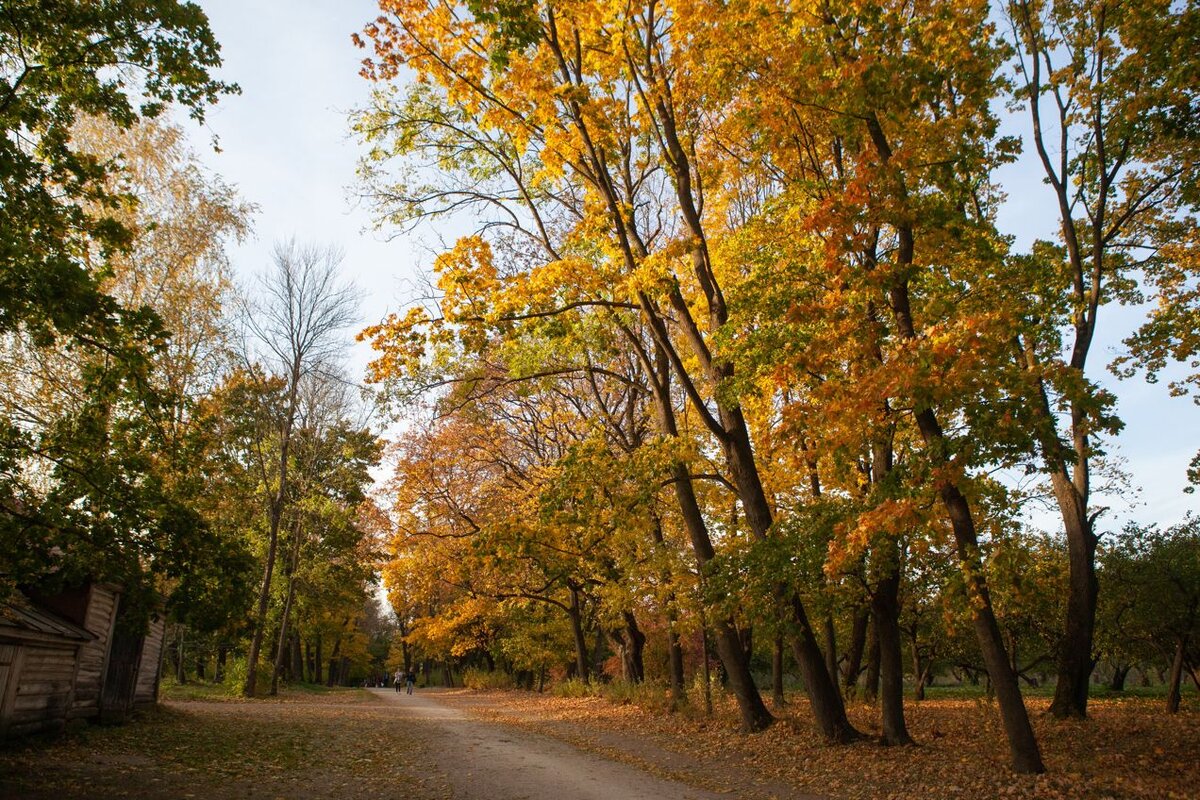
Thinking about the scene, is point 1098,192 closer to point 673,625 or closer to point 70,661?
point 673,625

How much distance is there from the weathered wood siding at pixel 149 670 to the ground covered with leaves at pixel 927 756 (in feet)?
31.5

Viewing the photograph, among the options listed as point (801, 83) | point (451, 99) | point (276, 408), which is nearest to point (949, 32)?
point (801, 83)

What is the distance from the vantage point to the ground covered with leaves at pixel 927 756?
346 inches

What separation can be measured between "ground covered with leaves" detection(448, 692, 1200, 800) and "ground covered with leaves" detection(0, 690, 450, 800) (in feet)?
13.2

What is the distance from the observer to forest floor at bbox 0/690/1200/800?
869cm

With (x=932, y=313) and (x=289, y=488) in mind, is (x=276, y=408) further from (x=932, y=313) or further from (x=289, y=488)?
(x=932, y=313)

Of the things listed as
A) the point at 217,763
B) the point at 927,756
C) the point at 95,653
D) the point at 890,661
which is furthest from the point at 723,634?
the point at 95,653


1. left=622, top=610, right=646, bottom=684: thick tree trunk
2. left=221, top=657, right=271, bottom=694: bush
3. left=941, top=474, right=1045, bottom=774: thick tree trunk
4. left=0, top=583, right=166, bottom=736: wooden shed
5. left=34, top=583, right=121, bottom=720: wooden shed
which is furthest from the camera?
left=221, top=657, right=271, bottom=694: bush

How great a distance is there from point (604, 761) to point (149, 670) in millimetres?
12162

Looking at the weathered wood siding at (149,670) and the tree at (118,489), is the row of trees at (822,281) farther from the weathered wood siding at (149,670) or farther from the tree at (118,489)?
the weathered wood siding at (149,670)

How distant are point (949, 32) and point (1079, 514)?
912 cm

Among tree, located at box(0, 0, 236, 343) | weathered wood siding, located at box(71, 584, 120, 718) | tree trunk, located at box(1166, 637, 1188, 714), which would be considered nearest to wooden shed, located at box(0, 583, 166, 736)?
weathered wood siding, located at box(71, 584, 120, 718)

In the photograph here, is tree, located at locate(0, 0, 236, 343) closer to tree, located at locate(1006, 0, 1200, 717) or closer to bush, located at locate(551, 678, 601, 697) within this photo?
tree, located at locate(1006, 0, 1200, 717)

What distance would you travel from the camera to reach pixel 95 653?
14.0m
